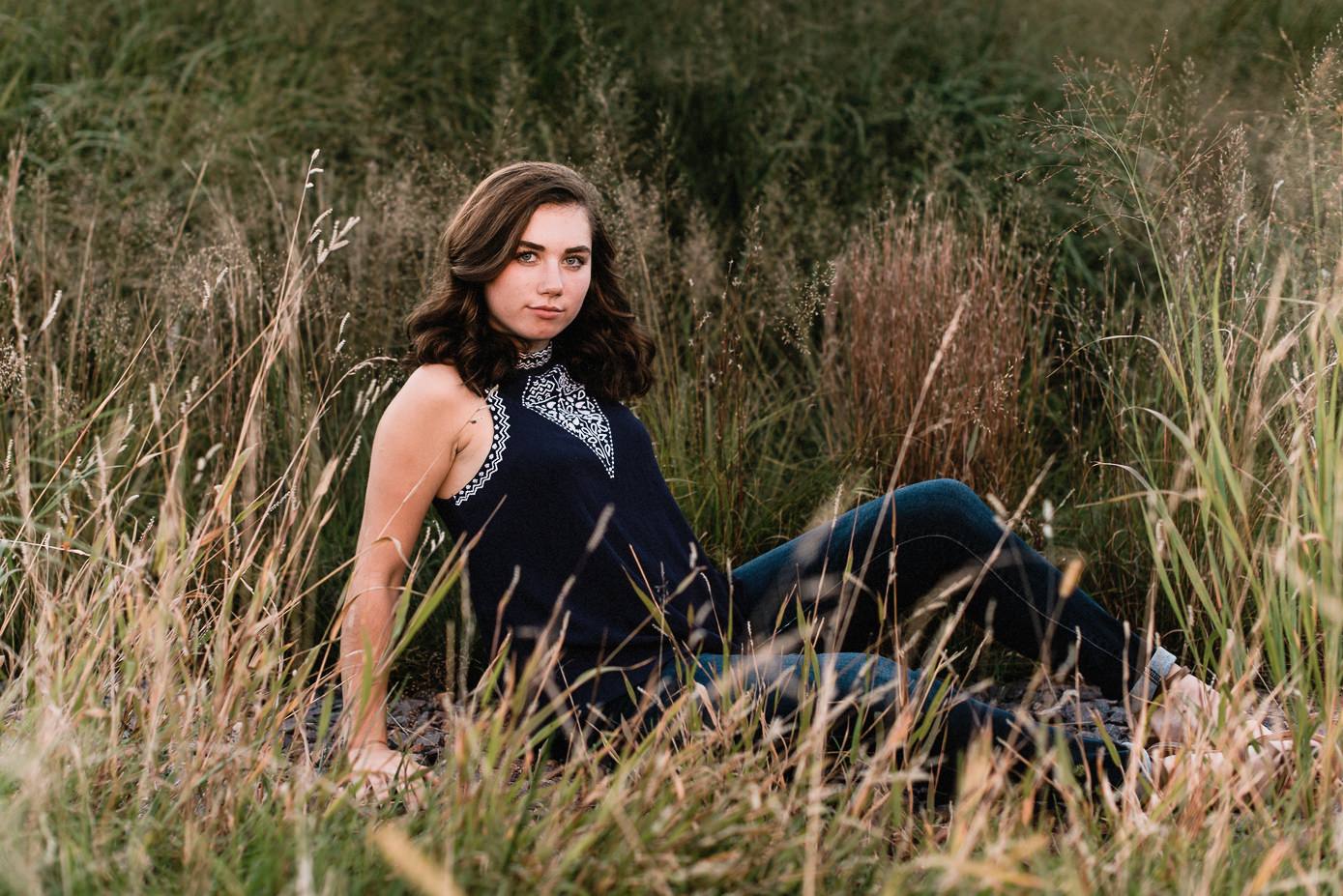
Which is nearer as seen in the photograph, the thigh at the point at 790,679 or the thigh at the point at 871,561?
the thigh at the point at 790,679

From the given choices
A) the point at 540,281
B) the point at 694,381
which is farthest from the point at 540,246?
the point at 694,381

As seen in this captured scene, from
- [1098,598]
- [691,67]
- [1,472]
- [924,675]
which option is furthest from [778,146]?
[924,675]

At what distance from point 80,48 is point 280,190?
1.30 meters

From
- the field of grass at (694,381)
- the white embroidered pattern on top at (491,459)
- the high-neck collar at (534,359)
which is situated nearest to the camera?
the field of grass at (694,381)

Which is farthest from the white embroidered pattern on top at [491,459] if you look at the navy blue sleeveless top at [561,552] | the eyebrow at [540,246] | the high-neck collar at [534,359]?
the eyebrow at [540,246]

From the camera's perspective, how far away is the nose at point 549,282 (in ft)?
6.95

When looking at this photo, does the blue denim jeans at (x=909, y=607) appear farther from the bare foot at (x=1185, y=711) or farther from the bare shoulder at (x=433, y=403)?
the bare shoulder at (x=433, y=403)

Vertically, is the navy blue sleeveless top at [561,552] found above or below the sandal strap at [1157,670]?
above

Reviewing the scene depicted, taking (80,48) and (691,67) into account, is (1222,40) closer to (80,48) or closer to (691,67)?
(691,67)

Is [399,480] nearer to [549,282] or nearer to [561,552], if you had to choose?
[561,552]

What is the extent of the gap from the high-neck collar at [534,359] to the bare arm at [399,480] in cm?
14

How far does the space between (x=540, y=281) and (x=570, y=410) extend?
23cm

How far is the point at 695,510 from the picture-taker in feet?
9.31

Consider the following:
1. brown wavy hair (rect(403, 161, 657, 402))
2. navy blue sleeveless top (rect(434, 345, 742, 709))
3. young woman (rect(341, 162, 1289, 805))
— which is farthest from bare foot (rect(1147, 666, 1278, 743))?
brown wavy hair (rect(403, 161, 657, 402))
